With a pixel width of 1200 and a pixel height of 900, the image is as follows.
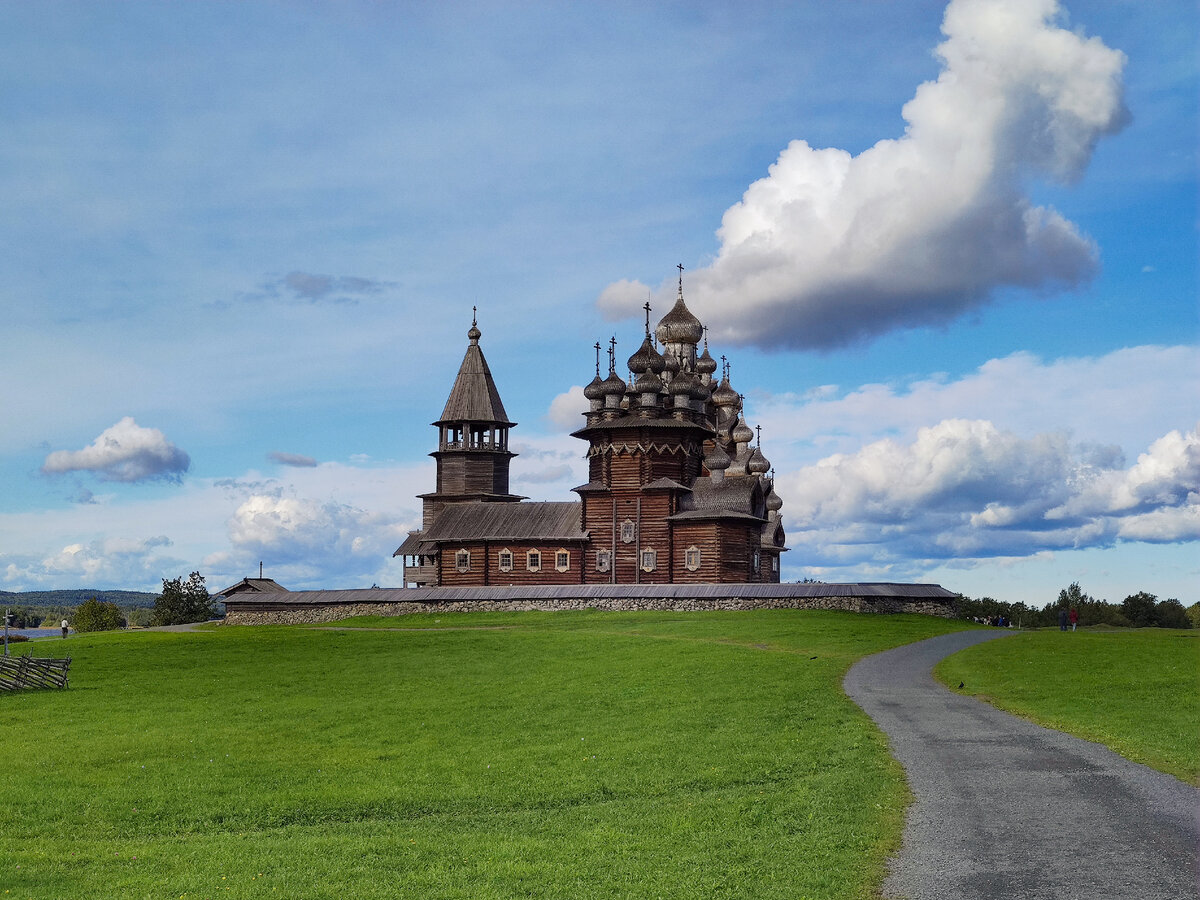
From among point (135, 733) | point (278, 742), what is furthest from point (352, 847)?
point (135, 733)

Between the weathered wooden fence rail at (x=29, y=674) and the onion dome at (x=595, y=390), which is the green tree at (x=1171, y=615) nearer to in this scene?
the onion dome at (x=595, y=390)

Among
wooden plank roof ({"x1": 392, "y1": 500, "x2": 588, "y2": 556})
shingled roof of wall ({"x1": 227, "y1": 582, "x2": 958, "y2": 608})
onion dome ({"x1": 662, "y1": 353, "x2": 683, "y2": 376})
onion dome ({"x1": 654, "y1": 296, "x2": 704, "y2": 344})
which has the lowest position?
shingled roof of wall ({"x1": 227, "y1": 582, "x2": 958, "y2": 608})

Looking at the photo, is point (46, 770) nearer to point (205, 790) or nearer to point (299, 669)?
point (205, 790)

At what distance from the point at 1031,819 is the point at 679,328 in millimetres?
62999

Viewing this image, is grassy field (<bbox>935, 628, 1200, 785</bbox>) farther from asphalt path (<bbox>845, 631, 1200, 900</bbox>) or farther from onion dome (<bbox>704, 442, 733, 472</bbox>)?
onion dome (<bbox>704, 442, 733, 472</bbox>)

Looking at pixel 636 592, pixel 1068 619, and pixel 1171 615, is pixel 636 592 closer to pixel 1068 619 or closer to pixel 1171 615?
pixel 1068 619

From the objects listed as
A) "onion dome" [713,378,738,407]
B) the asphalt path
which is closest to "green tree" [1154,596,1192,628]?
"onion dome" [713,378,738,407]

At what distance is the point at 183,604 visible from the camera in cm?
7938

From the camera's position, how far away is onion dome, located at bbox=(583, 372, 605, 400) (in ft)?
226

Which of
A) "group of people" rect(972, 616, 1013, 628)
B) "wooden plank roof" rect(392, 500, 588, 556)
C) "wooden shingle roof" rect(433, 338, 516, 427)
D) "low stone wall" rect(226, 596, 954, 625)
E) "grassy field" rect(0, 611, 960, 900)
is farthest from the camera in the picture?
"wooden shingle roof" rect(433, 338, 516, 427)

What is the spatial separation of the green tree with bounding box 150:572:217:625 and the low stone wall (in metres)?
17.2

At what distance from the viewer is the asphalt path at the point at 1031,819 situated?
1238cm

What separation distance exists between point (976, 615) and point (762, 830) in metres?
51.6

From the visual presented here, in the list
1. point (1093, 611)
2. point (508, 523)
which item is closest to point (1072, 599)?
point (1093, 611)
